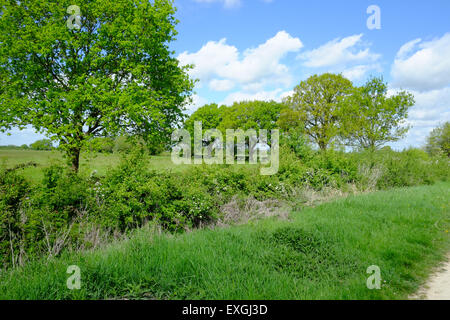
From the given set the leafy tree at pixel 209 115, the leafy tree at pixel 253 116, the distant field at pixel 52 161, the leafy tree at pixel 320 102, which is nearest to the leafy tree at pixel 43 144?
the distant field at pixel 52 161

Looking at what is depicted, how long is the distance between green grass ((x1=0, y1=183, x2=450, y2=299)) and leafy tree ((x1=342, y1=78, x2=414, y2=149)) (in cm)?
2112

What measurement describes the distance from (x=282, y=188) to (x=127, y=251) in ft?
23.4

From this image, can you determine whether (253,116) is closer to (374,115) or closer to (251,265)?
(374,115)

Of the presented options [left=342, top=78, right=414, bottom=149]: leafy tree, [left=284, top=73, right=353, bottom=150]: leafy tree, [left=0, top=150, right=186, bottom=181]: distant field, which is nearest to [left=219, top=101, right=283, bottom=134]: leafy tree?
[left=284, top=73, right=353, bottom=150]: leafy tree

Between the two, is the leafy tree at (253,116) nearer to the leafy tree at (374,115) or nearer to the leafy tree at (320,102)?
the leafy tree at (320,102)

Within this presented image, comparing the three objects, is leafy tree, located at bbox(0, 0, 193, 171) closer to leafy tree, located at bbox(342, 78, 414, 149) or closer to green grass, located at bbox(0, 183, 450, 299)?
green grass, located at bbox(0, 183, 450, 299)

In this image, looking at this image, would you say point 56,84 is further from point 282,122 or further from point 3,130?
point 282,122

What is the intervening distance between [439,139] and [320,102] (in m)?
24.2

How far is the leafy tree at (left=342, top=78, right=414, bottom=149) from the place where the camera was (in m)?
24.7

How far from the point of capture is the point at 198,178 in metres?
9.49

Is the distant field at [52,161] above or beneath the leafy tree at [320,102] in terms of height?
beneath

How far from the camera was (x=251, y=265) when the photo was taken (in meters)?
4.42

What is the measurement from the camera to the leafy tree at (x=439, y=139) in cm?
4162

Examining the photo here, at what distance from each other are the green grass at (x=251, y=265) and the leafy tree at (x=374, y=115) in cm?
2112
